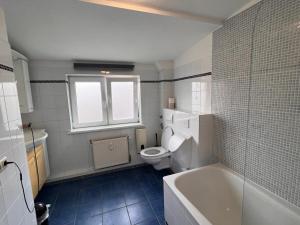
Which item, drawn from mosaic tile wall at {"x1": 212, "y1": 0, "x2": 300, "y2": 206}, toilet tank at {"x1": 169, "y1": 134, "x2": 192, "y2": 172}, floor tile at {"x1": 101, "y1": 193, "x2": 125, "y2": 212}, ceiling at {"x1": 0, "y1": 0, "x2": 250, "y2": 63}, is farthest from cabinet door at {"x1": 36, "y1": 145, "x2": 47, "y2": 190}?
mosaic tile wall at {"x1": 212, "y1": 0, "x2": 300, "y2": 206}

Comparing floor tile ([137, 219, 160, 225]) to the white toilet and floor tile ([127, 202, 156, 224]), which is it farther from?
the white toilet

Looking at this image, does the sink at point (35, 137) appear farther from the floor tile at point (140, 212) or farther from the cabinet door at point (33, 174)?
the floor tile at point (140, 212)

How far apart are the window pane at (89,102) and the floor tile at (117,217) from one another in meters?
1.49

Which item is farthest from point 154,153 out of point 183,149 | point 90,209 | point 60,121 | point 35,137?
point 35,137

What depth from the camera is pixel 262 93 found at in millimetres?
1286

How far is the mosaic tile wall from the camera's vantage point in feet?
3.59

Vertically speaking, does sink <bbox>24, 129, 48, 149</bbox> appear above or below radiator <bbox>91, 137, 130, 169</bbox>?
above

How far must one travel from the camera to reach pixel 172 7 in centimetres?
134

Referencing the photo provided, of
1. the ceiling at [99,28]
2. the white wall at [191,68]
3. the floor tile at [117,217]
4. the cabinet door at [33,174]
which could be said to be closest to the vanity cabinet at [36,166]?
the cabinet door at [33,174]

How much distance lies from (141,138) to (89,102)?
1119mm

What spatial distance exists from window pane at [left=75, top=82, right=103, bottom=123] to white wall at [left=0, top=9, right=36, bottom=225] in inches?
56.8

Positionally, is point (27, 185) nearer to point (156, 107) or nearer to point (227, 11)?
point (156, 107)

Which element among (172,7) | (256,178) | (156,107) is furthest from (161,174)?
(172,7)

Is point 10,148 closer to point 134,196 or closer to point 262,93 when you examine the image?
point 134,196
